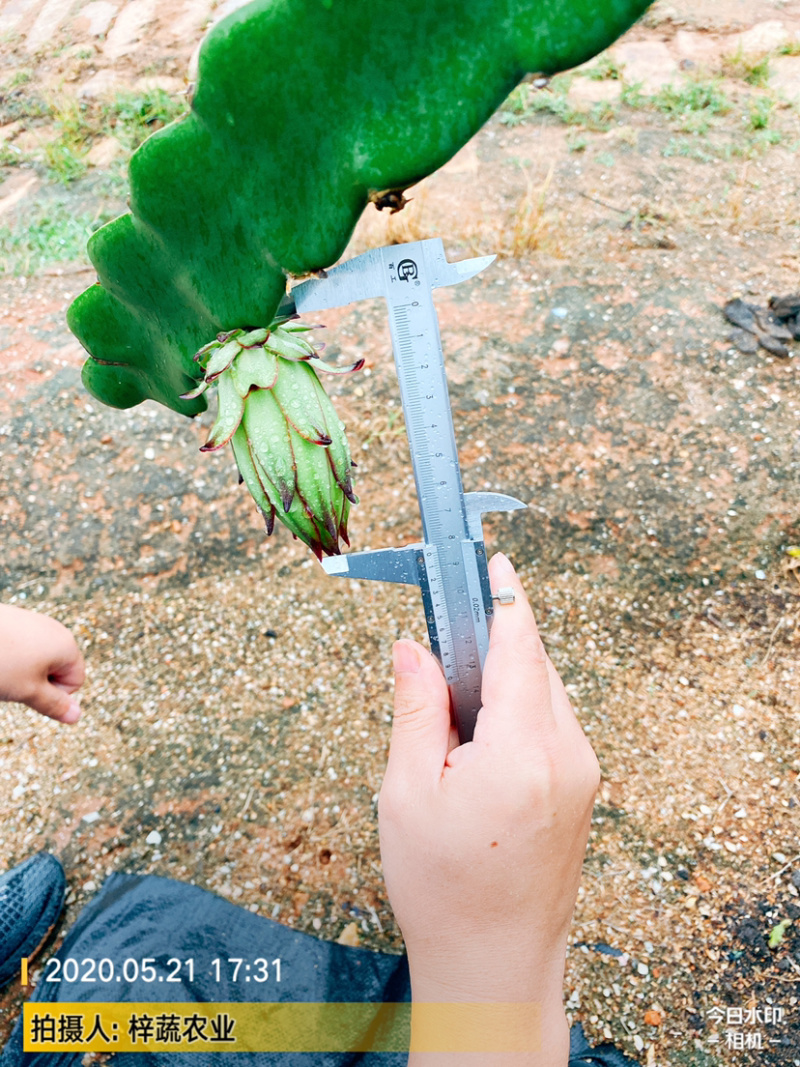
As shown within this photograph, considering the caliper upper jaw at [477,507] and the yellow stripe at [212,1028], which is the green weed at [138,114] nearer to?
the caliper upper jaw at [477,507]

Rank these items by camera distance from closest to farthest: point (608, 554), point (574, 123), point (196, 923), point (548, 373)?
point (196, 923) < point (608, 554) < point (548, 373) < point (574, 123)

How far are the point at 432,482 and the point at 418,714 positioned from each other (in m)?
0.26

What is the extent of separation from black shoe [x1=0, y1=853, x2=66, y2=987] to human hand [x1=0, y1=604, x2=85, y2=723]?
0.87 feet

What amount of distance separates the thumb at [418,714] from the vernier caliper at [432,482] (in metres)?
0.05

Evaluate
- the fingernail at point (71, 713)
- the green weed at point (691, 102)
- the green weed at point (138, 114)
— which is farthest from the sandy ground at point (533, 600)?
the green weed at point (138, 114)

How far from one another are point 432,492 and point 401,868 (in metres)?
0.41

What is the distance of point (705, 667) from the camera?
1459 mm

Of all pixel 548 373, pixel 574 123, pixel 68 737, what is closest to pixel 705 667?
pixel 548 373

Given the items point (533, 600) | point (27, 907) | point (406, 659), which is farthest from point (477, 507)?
point (27, 907)

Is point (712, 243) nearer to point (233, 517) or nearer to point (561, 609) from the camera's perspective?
point (561, 609)

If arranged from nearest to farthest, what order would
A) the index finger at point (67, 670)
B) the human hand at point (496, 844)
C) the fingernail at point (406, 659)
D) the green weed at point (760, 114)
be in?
the human hand at point (496, 844)
the fingernail at point (406, 659)
the index finger at point (67, 670)
the green weed at point (760, 114)

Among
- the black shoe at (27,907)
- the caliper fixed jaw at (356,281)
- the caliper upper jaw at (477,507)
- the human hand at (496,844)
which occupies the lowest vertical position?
the black shoe at (27,907)

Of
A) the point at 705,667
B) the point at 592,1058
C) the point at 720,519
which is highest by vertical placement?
the point at 720,519

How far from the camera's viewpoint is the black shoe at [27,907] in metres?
1.20
